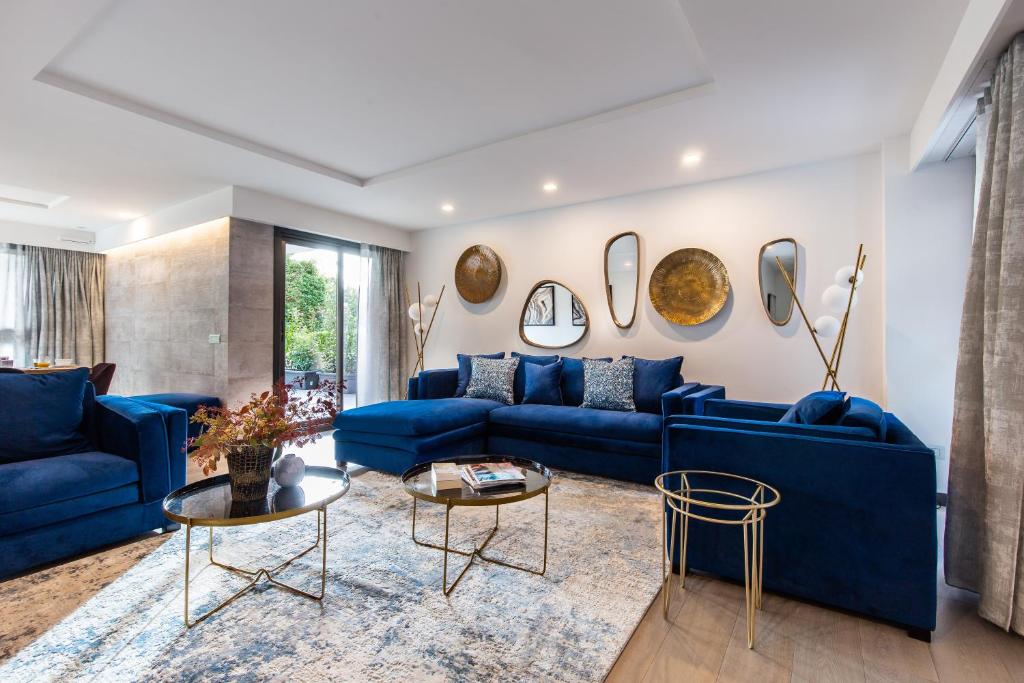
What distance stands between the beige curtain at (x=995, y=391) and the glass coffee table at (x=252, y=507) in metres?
2.56

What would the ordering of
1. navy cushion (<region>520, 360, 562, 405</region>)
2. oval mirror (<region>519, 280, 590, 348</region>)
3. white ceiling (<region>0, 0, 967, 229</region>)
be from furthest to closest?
1. oval mirror (<region>519, 280, 590, 348</region>)
2. navy cushion (<region>520, 360, 562, 405</region>)
3. white ceiling (<region>0, 0, 967, 229</region>)

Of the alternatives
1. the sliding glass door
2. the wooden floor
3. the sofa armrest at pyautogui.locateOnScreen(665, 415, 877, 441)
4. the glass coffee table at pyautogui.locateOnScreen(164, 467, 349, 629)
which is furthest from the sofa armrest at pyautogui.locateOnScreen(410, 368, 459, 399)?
the wooden floor

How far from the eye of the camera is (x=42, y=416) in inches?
98.7

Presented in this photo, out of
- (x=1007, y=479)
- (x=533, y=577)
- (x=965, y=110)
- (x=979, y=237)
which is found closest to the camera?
(x=1007, y=479)

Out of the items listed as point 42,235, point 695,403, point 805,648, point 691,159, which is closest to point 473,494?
point 805,648

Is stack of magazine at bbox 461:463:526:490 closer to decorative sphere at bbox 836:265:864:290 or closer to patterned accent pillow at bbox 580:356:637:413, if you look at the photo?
patterned accent pillow at bbox 580:356:637:413

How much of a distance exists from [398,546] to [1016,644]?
2520mm

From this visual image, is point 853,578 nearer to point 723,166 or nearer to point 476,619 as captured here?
point 476,619

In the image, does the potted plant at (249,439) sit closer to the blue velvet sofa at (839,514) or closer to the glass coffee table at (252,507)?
the glass coffee table at (252,507)

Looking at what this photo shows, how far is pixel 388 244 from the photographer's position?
6043 millimetres

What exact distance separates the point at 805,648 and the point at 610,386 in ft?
8.23

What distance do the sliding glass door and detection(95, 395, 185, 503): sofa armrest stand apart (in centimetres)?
217

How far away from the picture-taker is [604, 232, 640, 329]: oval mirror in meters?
4.63

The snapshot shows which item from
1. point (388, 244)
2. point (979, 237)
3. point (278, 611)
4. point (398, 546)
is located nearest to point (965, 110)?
point (979, 237)
